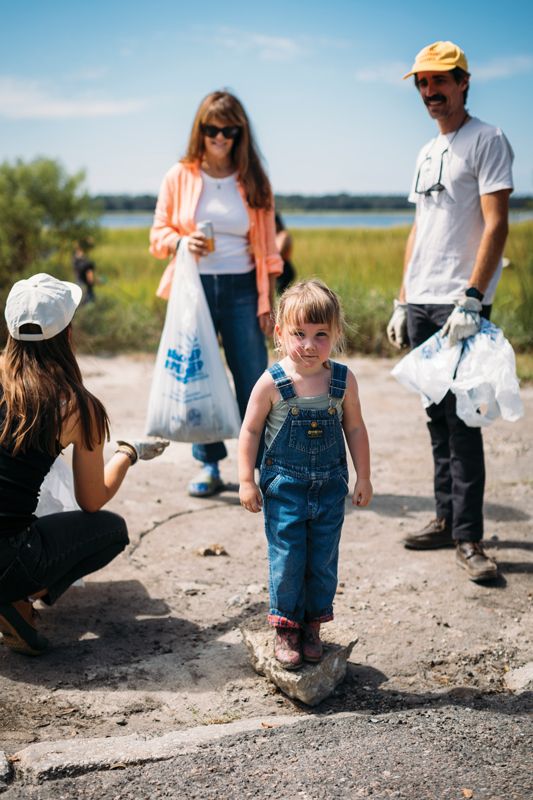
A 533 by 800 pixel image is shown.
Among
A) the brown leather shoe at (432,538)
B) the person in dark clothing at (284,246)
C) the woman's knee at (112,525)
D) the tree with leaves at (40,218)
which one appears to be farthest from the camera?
the tree with leaves at (40,218)

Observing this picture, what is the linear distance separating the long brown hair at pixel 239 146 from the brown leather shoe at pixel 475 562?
7.00ft

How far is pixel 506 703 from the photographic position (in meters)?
2.96

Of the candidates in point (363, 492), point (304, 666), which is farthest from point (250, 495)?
point (304, 666)

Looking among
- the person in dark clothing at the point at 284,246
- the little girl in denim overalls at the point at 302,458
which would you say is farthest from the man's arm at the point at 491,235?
the person in dark clothing at the point at 284,246

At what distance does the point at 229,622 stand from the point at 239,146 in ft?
8.43

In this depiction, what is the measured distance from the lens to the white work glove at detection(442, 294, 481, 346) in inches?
152

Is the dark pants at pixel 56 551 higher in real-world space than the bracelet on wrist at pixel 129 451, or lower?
lower

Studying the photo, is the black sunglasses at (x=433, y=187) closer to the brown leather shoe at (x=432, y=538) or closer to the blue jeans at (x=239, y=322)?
the blue jeans at (x=239, y=322)

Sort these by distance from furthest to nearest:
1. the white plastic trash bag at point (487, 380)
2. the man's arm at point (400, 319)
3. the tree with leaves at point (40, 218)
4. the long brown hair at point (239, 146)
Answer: the tree with leaves at point (40, 218)
the long brown hair at point (239, 146)
the man's arm at point (400, 319)
the white plastic trash bag at point (487, 380)

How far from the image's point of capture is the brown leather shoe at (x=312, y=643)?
9.79 feet

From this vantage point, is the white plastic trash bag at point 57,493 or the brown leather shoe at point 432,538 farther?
the brown leather shoe at point 432,538

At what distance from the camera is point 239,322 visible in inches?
190

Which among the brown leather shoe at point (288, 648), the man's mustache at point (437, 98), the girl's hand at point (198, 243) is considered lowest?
the brown leather shoe at point (288, 648)

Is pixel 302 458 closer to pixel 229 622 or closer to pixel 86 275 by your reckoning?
pixel 229 622
